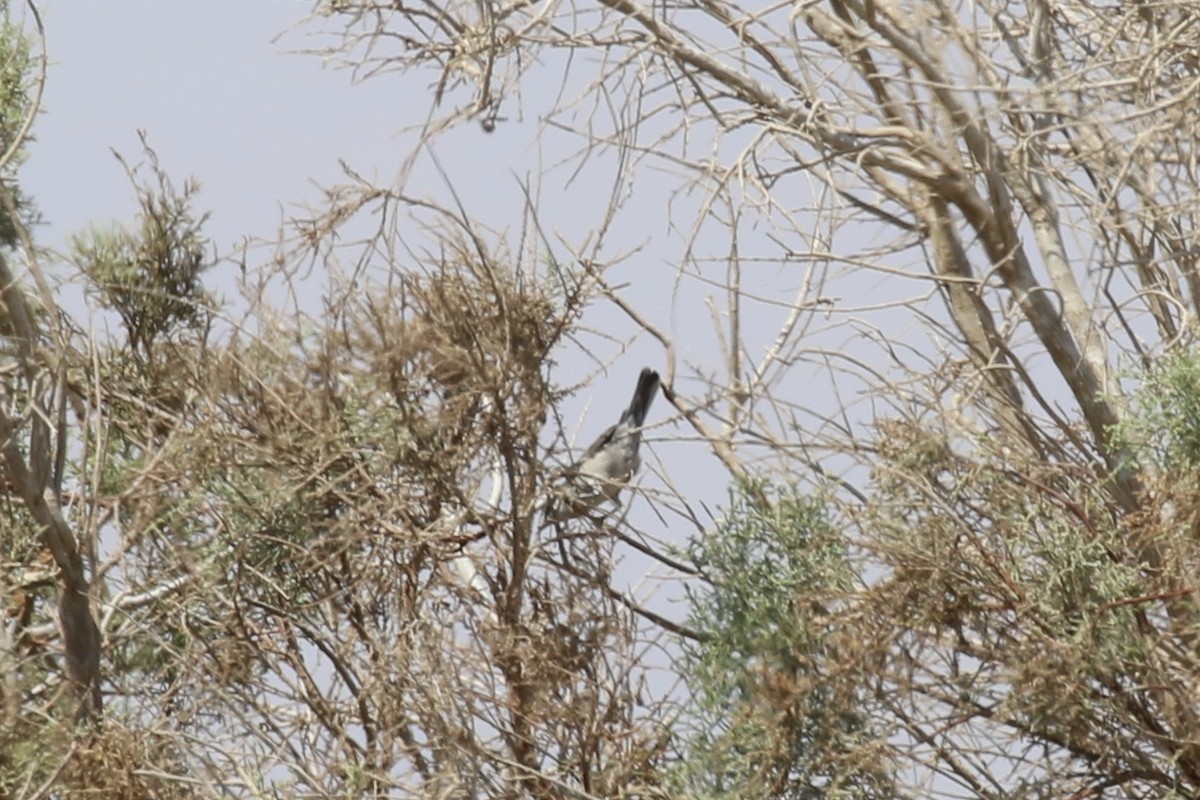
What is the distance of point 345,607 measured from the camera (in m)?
5.77

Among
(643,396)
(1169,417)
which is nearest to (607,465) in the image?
(643,396)

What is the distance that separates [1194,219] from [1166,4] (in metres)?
1.18

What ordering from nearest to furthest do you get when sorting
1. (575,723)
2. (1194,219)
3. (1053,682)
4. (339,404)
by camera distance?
Result: 1. (1053,682)
2. (575,723)
3. (339,404)
4. (1194,219)

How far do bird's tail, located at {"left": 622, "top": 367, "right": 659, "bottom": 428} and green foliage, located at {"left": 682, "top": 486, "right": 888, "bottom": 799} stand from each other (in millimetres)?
999

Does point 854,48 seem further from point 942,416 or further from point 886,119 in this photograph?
point 942,416

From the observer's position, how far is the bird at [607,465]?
18.2 feet

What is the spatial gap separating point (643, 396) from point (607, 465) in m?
0.58

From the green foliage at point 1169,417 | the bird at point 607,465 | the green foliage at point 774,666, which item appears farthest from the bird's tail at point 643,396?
the green foliage at point 1169,417

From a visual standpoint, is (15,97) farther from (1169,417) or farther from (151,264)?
(1169,417)

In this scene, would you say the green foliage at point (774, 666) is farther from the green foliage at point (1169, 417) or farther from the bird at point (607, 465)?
the green foliage at point (1169, 417)

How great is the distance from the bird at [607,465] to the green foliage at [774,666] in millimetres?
338

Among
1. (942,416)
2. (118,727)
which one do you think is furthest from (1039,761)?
(118,727)

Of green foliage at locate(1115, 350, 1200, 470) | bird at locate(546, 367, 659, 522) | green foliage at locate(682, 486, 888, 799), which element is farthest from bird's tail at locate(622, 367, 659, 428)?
green foliage at locate(1115, 350, 1200, 470)

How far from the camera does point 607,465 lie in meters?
5.93
